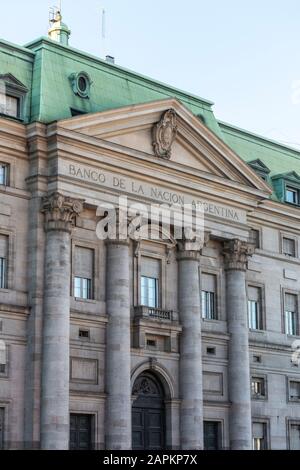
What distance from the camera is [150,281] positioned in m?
60.5

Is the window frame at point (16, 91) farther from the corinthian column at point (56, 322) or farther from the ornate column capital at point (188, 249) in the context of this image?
the ornate column capital at point (188, 249)

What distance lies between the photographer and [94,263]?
57531 mm

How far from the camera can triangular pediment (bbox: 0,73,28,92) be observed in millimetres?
56031

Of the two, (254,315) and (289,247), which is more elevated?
(289,247)

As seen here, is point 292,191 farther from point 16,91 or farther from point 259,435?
point 16,91

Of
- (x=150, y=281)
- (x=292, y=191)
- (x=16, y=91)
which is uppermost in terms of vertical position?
(x=292, y=191)

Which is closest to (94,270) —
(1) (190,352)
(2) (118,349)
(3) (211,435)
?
(2) (118,349)

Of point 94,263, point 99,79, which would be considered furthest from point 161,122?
point 94,263

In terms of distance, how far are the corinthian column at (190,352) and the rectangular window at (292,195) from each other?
12.5 meters

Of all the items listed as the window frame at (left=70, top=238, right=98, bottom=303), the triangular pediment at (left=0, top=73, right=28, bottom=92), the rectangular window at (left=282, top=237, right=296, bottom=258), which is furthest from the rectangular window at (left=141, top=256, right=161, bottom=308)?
the rectangular window at (left=282, top=237, right=296, bottom=258)

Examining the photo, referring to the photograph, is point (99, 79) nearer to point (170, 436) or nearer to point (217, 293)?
point (217, 293)

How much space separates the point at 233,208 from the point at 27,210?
1465 cm

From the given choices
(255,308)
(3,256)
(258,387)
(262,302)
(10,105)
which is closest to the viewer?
(3,256)

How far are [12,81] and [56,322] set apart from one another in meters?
12.8
